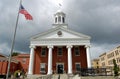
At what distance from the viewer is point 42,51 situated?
35.5m

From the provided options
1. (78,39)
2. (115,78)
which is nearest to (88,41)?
(78,39)

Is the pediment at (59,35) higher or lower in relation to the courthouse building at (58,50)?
higher

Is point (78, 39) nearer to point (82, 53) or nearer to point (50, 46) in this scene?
point (82, 53)

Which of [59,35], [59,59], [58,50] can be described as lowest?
[59,59]

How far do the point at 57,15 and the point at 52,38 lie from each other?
34.3 ft

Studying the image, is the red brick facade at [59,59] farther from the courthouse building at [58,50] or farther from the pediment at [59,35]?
the pediment at [59,35]

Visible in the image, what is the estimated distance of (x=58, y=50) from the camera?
3544cm

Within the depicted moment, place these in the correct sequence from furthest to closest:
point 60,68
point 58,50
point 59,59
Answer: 1. point 58,50
2. point 59,59
3. point 60,68

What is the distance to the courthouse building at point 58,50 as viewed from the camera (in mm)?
32500

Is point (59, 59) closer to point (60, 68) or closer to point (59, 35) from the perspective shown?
point (60, 68)

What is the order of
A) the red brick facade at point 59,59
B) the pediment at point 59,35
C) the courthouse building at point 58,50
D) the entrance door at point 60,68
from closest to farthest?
1. the courthouse building at point 58,50
2. the pediment at point 59,35
3. the entrance door at point 60,68
4. the red brick facade at point 59,59

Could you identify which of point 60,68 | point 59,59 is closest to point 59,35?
point 59,59

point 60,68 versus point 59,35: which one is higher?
point 59,35

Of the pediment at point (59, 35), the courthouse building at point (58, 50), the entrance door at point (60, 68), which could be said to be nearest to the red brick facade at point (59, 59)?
the courthouse building at point (58, 50)
